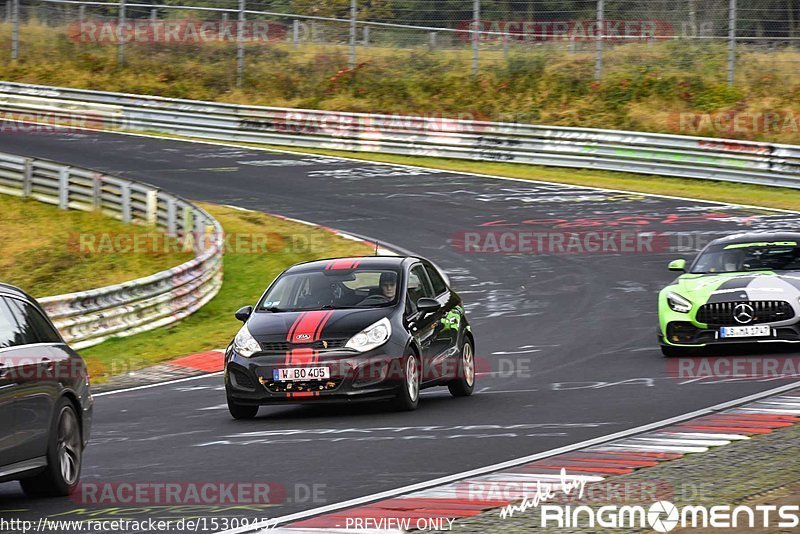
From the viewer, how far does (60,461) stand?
802cm

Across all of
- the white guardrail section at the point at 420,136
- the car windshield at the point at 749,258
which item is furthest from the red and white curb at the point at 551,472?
the white guardrail section at the point at 420,136

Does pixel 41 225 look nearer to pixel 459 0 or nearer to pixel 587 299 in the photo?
pixel 587 299

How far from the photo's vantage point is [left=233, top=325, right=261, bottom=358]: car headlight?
11.5 meters

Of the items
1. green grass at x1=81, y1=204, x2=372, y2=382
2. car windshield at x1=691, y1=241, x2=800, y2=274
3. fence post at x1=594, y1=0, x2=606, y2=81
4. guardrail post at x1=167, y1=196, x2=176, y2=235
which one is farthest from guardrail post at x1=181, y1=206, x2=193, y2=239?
fence post at x1=594, y1=0, x2=606, y2=81

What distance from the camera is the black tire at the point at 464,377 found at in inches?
503

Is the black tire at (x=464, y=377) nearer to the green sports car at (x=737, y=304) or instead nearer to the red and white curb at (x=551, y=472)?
the green sports car at (x=737, y=304)

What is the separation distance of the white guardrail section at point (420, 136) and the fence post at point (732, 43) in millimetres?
4101

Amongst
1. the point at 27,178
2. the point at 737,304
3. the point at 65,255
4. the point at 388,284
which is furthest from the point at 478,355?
the point at 27,178

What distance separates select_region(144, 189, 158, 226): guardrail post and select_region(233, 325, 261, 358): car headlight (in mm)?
13718

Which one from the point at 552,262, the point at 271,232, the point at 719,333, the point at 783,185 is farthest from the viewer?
the point at 783,185

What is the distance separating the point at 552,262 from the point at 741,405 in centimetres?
1246

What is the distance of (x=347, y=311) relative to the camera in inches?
468

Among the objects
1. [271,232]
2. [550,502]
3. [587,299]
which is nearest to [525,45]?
[271,232]

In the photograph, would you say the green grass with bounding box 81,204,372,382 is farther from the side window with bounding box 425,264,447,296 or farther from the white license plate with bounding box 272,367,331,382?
the white license plate with bounding box 272,367,331,382
